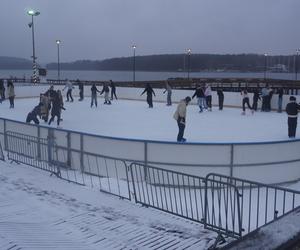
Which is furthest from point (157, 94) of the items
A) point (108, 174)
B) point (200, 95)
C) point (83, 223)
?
point (83, 223)

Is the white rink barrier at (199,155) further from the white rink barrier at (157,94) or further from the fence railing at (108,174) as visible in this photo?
the white rink barrier at (157,94)

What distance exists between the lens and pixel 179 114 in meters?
12.2

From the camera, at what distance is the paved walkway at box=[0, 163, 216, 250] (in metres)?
5.27

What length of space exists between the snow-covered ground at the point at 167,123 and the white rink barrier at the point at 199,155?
3.55 metres

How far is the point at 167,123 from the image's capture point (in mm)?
17031

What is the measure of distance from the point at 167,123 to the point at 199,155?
7697 mm

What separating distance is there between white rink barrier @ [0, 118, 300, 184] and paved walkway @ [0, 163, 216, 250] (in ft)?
6.15

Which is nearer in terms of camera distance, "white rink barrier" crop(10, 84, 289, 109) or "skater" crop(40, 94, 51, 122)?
"skater" crop(40, 94, 51, 122)

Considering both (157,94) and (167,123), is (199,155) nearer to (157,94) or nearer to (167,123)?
(167,123)

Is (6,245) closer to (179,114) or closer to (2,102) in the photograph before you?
(179,114)

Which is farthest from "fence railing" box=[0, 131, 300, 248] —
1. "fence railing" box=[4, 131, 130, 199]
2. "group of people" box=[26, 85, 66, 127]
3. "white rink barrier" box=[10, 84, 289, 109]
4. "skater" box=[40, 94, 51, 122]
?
"white rink barrier" box=[10, 84, 289, 109]

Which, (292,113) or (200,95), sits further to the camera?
(200,95)

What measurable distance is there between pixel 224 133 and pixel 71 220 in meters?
9.32

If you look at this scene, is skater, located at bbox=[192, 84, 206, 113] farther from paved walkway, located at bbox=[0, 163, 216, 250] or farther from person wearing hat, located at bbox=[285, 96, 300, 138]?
paved walkway, located at bbox=[0, 163, 216, 250]
